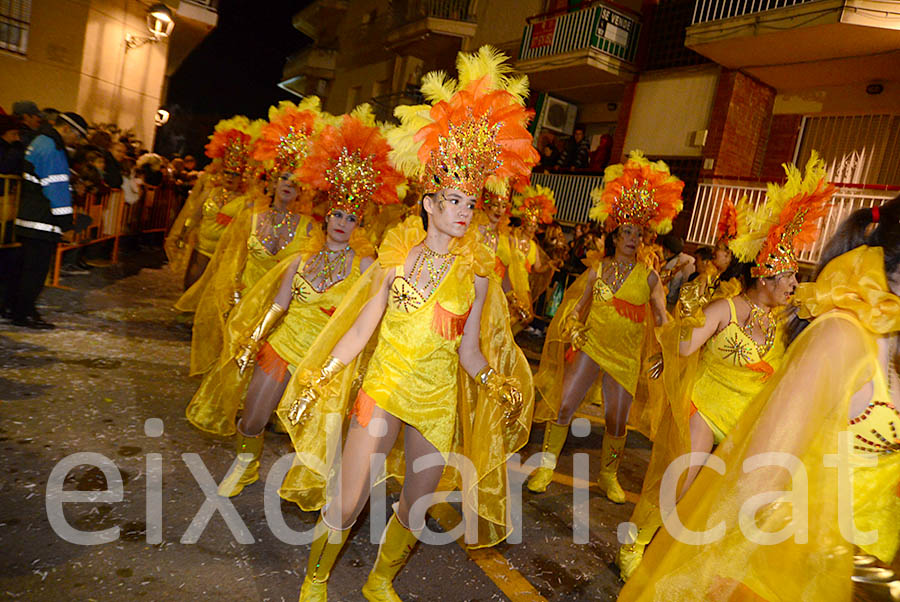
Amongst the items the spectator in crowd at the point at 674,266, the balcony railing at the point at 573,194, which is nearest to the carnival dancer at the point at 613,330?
the spectator in crowd at the point at 674,266

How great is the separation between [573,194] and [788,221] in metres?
11.8

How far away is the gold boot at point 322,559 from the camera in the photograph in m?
2.79

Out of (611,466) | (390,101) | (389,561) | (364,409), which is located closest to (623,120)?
(390,101)

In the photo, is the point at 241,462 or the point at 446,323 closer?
the point at 446,323

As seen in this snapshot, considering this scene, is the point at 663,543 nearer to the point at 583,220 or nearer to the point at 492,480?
the point at 492,480

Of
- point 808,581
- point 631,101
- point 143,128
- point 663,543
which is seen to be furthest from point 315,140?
point 143,128

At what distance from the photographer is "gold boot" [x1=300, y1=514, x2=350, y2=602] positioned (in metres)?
2.79

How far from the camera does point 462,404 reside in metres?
3.29

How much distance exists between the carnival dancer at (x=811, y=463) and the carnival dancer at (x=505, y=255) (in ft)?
14.0

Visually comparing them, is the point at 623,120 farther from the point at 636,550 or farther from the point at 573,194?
the point at 636,550

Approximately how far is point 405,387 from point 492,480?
0.80m

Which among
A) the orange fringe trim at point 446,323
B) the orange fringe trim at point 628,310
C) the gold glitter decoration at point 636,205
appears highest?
the gold glitter decoration at point 636,205

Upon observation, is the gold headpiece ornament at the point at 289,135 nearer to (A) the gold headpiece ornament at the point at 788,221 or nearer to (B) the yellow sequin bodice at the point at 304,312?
(B) the yellow sequin bodice at the point at 304,312

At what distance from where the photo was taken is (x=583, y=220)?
1469cm
